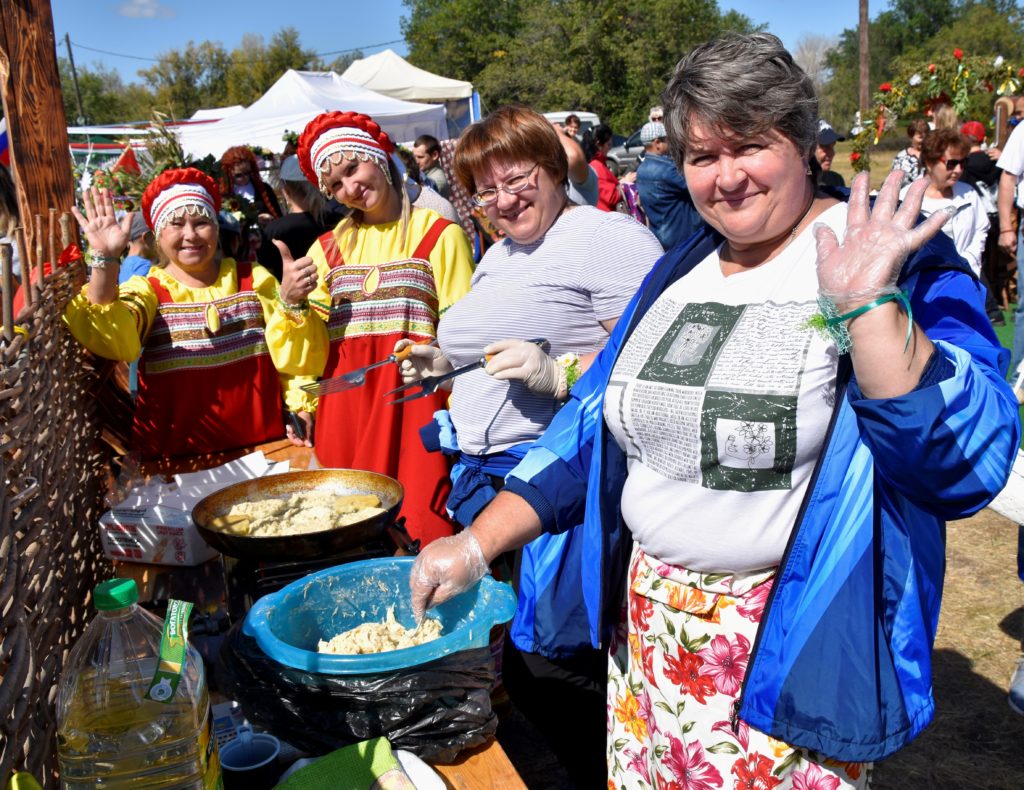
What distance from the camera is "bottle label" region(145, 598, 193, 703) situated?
1167 mm

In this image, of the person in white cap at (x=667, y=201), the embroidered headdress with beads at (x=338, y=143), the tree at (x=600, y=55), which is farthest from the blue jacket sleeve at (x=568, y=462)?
the tree at (x=600, y=55)

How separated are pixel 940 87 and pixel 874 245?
818 cm

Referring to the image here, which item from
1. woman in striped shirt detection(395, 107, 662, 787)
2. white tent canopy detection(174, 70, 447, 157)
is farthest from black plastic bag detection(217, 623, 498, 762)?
white tent canopy detection(174, 70, 447, 157)

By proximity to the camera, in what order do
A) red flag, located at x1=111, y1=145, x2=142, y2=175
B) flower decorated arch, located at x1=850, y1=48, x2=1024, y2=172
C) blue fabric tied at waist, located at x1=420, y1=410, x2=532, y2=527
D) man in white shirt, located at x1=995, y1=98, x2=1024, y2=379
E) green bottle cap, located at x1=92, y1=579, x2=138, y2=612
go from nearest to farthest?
green bottle cap, located at x1=92, y1=579, x2=138, y2=612 → blue fabric tied at waist, located at x1=420, y1=410, x2=532, y2=527 → red flag, located at x1=111, y1=145, x2=142, y2=175 → man in white shirt, located at x1=995, y1=98, x2=1024, y2=379 → flower decorated arch, located at x1=850, y1=48, x2=1024, y2=172

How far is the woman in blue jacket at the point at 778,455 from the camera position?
1107 mm

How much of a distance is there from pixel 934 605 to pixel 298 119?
15.4 m

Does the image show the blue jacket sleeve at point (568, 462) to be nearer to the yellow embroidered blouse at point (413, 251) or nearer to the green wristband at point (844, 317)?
the green wristband at point (844, 317)

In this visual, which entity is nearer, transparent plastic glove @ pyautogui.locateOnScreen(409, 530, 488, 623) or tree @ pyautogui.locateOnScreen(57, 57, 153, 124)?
transparent plastic glove @ pyautogui.locateOnScreen(409, 530, 488, 623)

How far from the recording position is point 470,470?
8.28ft

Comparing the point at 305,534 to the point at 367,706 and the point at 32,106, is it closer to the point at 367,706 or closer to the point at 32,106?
the point at 367,706

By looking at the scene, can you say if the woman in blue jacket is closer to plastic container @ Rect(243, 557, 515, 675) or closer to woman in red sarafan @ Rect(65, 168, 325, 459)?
plastic container @ Rect(243, 557, 515, 675)

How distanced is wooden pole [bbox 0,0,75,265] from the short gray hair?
86.5 inches

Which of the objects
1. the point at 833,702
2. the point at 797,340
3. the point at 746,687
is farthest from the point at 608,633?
the point at 797,340

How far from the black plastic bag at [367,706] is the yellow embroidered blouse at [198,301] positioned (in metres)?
1.64
